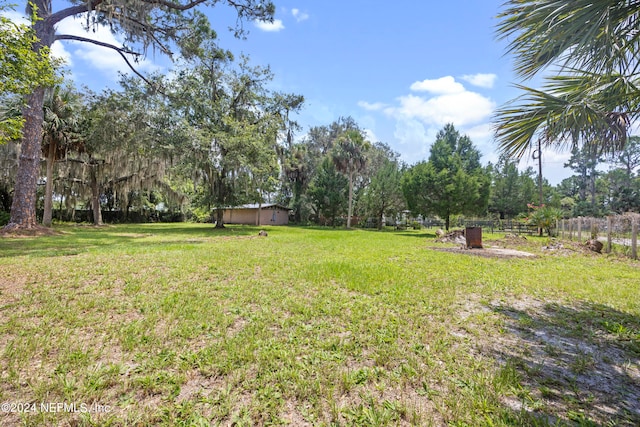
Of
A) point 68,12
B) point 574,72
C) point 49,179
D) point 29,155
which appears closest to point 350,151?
point 68,12

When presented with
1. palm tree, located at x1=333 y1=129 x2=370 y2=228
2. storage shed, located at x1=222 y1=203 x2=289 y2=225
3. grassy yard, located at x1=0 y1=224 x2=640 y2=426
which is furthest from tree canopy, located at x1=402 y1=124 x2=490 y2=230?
storage shed, located at x1=222 y1=203 x2=289 y2=225

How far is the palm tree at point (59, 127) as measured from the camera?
513 inches

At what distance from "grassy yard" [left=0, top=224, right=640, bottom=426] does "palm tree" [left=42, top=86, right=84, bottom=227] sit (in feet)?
40.8

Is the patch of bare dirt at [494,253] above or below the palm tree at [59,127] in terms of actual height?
below

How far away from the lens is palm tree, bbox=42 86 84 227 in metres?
13.0

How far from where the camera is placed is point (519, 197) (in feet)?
118

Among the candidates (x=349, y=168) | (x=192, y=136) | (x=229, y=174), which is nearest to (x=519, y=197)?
(x=349, y=168)

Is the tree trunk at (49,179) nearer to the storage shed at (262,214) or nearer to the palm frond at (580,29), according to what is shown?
the storage shed at (262,214)

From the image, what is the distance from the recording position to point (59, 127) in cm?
1336

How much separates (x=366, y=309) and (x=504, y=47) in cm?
356

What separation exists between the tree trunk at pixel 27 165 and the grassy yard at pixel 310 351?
7738 mm

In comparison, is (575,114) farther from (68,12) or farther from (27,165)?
(68,12)

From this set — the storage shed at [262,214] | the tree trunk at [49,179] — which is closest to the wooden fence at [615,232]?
the tree trunk at [49,179]

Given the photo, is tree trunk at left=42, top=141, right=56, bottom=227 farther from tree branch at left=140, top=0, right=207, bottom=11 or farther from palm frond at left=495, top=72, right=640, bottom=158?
palm frond at left=495, top=72, right=640, bottom=158
